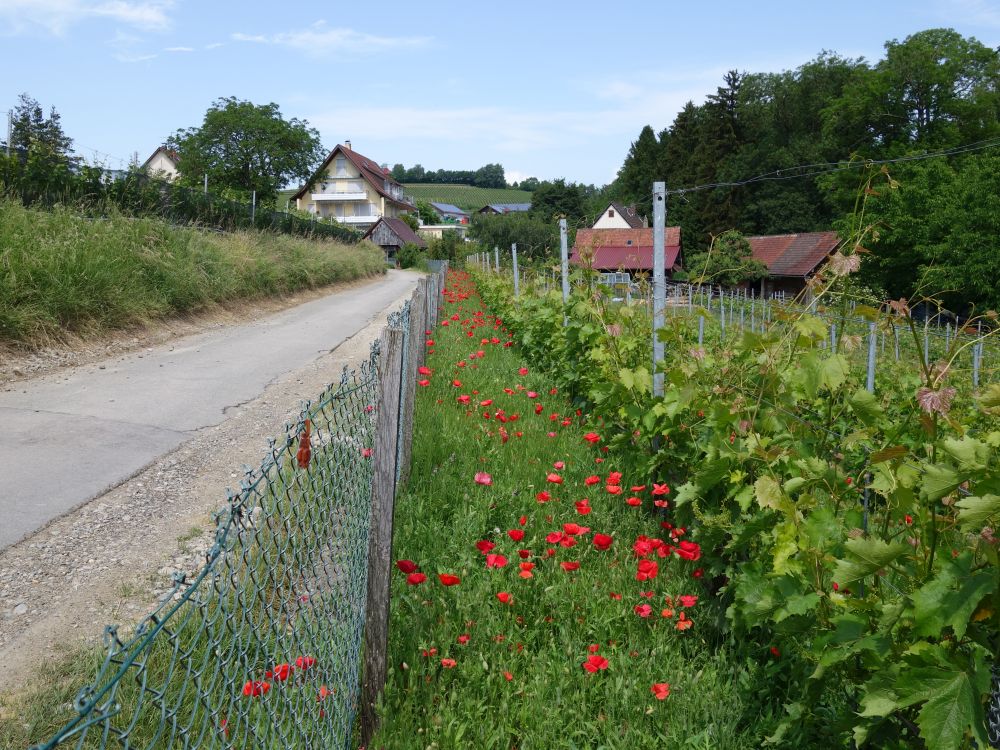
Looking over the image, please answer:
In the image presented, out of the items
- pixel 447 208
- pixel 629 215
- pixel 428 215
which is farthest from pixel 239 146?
pixel 447 208

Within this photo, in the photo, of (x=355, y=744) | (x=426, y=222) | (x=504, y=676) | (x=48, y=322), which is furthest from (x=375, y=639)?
(x=426, y=222)

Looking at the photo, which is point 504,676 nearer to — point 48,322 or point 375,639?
point 375,639

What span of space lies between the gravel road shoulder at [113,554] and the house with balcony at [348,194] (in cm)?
7425

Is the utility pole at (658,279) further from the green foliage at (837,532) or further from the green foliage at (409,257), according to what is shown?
the green foliage at (409,257)

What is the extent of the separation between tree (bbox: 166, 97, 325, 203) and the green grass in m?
99.0

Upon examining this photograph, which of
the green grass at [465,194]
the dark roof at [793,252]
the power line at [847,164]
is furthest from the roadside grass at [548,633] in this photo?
the green grass at [465,194]

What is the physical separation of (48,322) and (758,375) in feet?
26.7

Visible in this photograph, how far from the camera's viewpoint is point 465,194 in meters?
171

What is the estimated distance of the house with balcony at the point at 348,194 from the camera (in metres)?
77.7

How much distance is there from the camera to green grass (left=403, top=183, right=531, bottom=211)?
16125 centimetres

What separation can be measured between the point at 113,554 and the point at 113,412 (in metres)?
2.92

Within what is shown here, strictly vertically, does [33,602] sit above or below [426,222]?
below

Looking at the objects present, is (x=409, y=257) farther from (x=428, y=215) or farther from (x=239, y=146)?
(x=428, y=215)

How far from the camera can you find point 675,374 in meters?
3.54
